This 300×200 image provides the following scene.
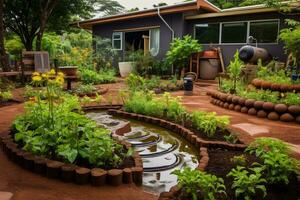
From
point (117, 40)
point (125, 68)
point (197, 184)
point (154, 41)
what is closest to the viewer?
point (197, 184)

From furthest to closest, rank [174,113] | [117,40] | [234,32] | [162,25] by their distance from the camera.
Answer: [117,40], [162,25], [234,32], [174,113]

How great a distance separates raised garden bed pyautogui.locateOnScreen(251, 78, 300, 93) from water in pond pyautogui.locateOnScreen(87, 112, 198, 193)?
10.1ft

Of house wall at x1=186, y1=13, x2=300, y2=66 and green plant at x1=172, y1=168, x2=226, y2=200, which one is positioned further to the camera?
house wall at x1=186, y1=13, x2=300, y2=66

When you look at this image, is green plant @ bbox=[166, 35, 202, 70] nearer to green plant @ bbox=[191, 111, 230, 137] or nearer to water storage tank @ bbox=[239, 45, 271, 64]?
water storage tank @ bbox=[239, 45, 271, 64]

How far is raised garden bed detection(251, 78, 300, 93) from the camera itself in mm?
6223

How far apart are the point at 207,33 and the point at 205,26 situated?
284 mm

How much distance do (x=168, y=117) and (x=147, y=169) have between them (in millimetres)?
1996

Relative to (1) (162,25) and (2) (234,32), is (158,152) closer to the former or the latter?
(2) (234,32)

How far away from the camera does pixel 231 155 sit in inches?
135

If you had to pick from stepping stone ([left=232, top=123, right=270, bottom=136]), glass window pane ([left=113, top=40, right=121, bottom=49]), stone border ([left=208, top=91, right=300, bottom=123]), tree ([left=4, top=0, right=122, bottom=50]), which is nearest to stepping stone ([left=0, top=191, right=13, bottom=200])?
stepping stone ([left=232, top=123, right=270, bottom=136])

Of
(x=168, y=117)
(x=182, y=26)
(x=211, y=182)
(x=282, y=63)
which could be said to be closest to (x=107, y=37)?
(x=182, y=26)

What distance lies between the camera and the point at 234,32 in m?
11.1

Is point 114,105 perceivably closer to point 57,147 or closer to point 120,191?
point 57,147

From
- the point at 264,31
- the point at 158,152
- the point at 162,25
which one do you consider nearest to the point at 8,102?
the point at 158,152
